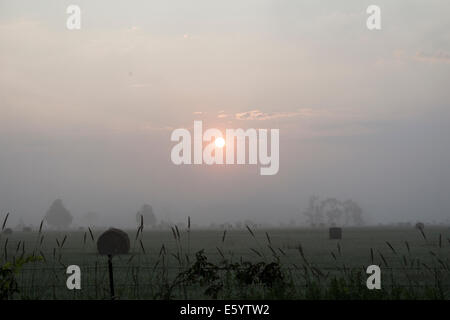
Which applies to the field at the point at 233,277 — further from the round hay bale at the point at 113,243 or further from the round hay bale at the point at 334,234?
the round hay bale at the point at 334,234

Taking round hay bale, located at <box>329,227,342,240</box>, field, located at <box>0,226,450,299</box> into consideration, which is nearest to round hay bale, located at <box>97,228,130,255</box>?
field, located at <box>0,226,450,299</box>

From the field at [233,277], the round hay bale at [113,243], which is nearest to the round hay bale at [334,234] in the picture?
the round hay bale at [113,243]

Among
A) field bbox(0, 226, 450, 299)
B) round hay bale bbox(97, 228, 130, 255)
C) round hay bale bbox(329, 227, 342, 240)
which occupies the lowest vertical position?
round hay bale bbox(329, 227, 342, 240)

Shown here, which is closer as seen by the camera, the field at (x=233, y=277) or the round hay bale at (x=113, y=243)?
the field at (x=233, y=277)

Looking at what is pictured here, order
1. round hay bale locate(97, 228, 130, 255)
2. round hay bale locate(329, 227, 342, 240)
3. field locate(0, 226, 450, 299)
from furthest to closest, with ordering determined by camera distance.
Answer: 1. round hay bale locate(329, 227, 342, 240)
2. round hay bale locate(97, 228, 130, 255)
3. field locate(0, 226, 450, 299)

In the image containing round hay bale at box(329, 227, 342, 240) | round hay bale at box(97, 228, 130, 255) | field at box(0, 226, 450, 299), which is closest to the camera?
field at box(0, 226, 450, 299)

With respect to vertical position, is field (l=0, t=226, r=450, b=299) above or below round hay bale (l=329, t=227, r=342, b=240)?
above

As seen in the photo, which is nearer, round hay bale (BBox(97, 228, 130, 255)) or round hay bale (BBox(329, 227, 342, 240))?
round hay bale (BBox(97, 228, 130, 255))

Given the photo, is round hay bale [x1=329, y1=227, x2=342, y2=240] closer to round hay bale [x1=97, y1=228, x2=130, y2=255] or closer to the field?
round hay bale [x1=97, y1=228, x2=130, y2=255]
